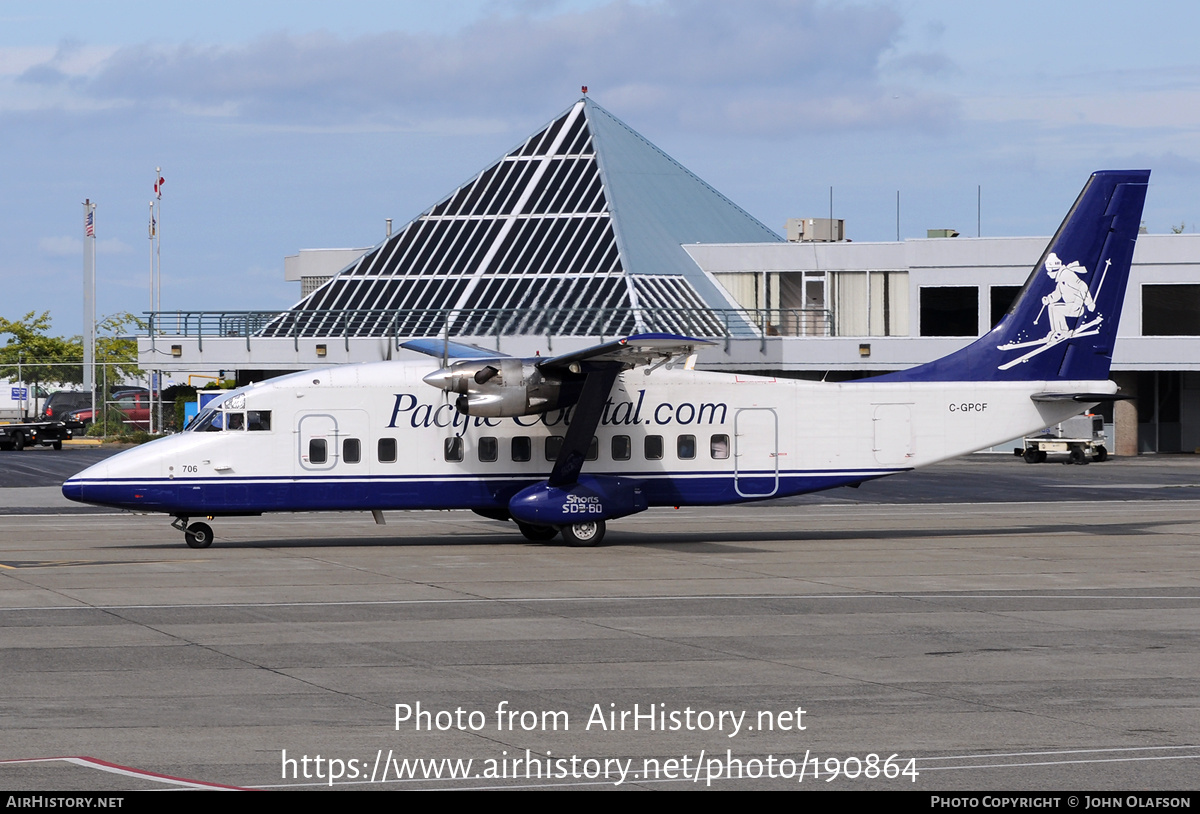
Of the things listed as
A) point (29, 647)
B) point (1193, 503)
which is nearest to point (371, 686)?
point (29, 647)

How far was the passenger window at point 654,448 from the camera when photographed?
27.4 meters

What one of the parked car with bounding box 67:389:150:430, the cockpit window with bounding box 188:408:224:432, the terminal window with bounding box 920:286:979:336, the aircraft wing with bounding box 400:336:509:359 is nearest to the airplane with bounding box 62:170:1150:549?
the cockpit window with bounding box 188:408:224:432

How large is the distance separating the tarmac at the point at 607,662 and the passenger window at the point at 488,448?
1.74m

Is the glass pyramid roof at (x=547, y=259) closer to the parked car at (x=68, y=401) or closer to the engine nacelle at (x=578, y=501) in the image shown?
the parked car at (x=68, y=401)

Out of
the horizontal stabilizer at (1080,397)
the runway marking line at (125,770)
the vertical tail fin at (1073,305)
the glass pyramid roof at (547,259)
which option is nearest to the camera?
the runway marking line at (125,770)

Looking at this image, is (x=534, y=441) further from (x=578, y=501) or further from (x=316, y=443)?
(x=316, y=443)

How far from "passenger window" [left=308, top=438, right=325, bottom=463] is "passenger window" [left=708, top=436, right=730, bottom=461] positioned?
7.61 metres

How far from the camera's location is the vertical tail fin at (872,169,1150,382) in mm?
28172

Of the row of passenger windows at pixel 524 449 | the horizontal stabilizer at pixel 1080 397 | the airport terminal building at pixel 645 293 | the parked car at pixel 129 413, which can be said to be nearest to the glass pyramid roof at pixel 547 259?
the airport terminal building at pixel 645 293

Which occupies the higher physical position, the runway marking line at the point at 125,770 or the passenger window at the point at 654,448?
the passenger window at the point at 654,448

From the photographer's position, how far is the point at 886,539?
28.0 metres

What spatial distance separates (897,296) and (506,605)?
1965 inches

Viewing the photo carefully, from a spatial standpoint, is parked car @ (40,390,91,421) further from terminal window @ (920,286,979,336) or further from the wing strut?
the wing strut
